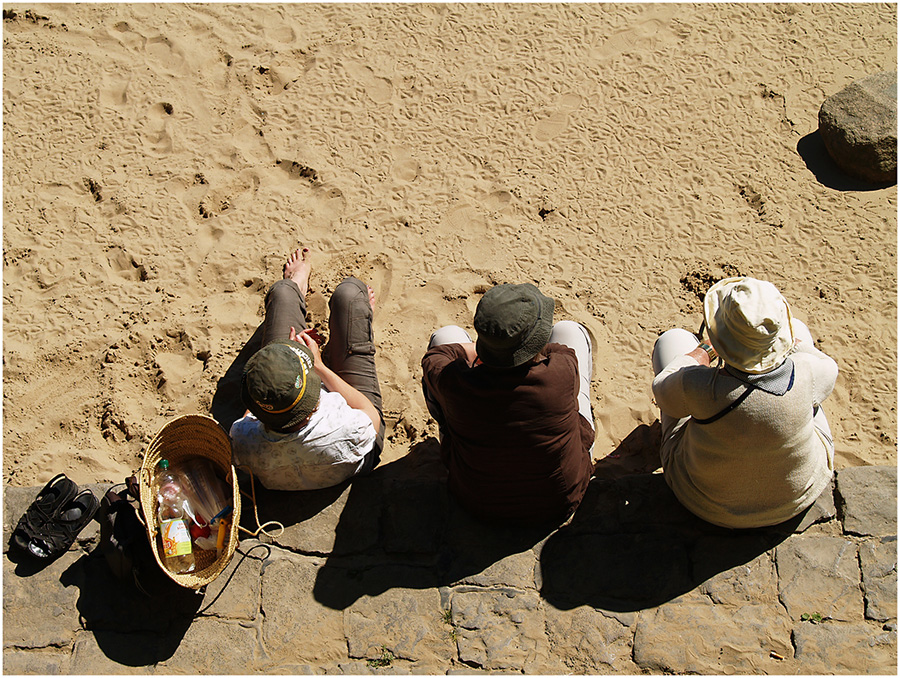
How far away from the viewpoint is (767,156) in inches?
190

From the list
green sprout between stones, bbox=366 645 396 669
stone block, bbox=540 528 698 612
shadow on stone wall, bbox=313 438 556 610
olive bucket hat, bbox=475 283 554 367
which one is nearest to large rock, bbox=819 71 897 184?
stone block, bbox=540 528 698 612

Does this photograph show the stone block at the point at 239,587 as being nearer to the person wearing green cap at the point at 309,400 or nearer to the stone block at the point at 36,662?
the person wearing green cap at the point at 309,400

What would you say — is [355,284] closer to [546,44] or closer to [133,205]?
[133,205]

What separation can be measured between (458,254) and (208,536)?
7.22 ft

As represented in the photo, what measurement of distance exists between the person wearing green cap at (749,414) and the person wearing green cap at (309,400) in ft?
4.35

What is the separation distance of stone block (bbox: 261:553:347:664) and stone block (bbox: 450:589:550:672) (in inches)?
19.9

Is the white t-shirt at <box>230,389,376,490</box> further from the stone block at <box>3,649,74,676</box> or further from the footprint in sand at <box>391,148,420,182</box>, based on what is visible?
the footprint in sand at <box>391,148,420,182</box>

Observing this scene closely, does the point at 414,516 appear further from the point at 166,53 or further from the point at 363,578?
the point at 166,53

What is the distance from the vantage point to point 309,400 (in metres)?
2.95

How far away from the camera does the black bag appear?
9.91 feet

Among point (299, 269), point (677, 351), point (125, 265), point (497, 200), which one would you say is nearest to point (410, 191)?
point (497, 200)

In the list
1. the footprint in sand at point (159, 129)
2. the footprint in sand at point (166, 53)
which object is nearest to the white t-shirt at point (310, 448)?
the footprint in sand at point (159, 129)

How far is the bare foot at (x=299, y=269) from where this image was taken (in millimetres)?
4344

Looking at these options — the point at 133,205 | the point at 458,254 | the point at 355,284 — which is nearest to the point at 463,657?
the point at 355,284
